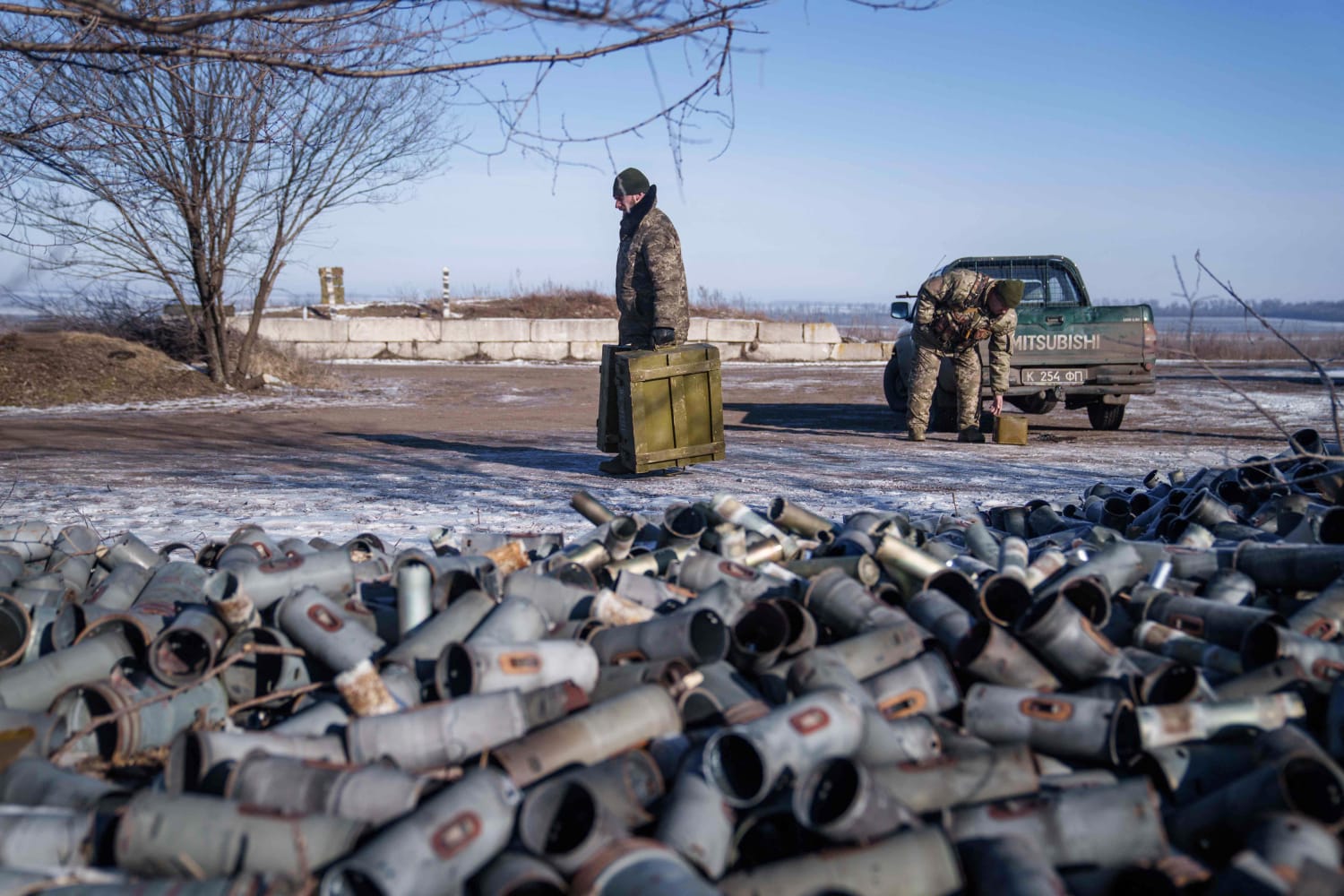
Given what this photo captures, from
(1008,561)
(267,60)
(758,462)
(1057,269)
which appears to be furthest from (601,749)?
(1057,269)

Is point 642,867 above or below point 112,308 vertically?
below

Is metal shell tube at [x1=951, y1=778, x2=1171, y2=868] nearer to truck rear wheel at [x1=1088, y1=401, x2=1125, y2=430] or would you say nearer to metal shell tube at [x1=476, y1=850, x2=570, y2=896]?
metal shell tube at [x1=476, y1=850, x2=570, y2=896]

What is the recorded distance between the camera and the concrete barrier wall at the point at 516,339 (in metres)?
25.0

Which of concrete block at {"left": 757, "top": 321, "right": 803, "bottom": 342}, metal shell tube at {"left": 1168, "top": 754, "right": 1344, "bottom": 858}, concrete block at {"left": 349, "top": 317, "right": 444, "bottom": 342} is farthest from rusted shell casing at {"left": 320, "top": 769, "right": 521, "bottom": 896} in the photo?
concrete block at {"left": 757, "top": 321, "right": 803, "bottom": 342}

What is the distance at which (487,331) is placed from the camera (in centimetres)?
2561

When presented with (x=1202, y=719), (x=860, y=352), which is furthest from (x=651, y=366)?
(x=860, y=352)

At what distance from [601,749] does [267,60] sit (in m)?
2.99

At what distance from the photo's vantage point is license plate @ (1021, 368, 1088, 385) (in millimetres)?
10828

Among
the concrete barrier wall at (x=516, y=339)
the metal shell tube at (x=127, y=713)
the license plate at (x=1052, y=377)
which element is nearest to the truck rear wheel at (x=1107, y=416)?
the license plate at (x=1052, y=377)

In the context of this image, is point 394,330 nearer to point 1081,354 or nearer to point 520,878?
point 1081,354

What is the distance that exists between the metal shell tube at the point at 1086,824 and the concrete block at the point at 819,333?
24.8m

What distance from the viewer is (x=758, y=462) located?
9.16 metres

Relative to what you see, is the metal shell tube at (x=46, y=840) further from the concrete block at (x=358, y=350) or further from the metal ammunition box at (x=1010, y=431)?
the concrete block at (x=358, y=350)

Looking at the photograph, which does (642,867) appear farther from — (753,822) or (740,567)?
(740,567)
